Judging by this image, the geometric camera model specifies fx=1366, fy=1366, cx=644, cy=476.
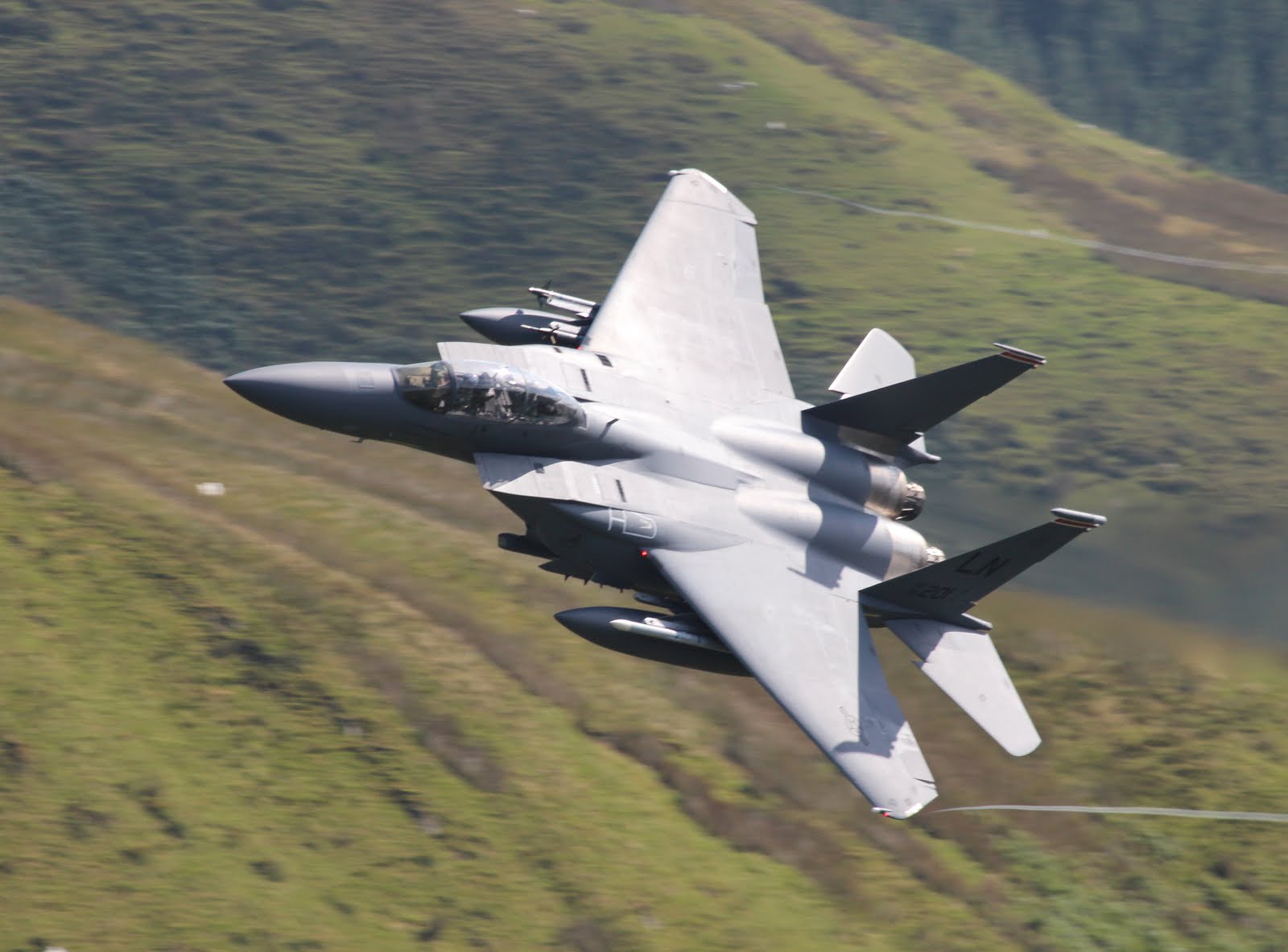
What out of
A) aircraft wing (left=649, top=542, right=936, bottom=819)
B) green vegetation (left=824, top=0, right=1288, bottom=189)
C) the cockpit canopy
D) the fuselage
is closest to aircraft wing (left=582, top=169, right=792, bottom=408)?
the fuselage

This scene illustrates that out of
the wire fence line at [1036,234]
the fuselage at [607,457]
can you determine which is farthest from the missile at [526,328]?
the wire fence line at [1036,234]

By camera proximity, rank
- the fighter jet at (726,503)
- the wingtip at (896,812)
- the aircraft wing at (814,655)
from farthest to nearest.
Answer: the fighter jet at (726,503) < the aircraft wing at (814,655) < the wingtip at (896,812)

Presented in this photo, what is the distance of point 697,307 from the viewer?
83.8 ft

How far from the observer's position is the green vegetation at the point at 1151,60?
76625 millimetres

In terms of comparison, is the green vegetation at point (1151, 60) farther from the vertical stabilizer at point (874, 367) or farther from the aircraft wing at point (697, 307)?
the vertical stabilizer at point (874, 367)

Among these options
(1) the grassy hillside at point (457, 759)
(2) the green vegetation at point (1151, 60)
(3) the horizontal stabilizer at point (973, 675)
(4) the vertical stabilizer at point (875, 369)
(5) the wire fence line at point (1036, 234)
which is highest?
(2) the green vegetation at point (1151, 60)

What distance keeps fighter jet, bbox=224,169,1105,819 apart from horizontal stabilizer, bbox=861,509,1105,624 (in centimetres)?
4

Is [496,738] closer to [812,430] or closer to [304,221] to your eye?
[812,430]

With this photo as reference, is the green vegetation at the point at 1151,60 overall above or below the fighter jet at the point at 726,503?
above

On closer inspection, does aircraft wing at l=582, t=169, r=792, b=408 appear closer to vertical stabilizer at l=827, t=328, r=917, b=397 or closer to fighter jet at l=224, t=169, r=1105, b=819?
fighter jet at l=224, t=169, r=1105, b=819

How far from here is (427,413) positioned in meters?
20.7

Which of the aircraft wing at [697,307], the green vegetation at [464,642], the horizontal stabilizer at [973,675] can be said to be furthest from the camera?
the aircraft wing at [697,307]

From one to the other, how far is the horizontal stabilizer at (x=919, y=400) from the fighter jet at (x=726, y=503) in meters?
0.04

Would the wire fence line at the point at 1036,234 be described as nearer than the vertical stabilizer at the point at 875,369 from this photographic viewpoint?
No
